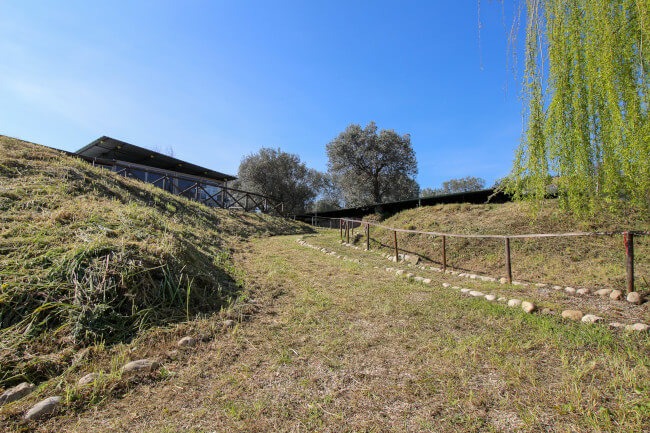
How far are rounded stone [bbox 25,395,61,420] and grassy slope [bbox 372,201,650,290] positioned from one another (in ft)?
20.6

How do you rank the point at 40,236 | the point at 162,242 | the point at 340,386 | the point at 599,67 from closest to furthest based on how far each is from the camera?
the point at 340,386, the point at 40,236, the point at 599,67, the point at 162,242

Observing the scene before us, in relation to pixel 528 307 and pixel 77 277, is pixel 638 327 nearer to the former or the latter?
pixel 528 307

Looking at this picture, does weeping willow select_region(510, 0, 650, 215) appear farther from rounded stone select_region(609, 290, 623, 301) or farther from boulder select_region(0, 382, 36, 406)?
boulder select_region(0, 382, 36, 406)

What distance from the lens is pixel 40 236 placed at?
10.6 ft

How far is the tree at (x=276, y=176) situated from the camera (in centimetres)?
2511

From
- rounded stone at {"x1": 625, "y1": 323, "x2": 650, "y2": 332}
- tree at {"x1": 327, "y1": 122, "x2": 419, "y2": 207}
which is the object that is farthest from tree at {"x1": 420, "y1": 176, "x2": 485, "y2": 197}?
rounded stone at {"x1": 625, "y1": 323, "x2": 650, "y2": 332}

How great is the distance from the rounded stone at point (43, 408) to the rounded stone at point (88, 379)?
138 mm

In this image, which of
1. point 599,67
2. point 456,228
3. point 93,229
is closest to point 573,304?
point 599,67

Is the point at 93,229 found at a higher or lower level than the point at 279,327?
higher

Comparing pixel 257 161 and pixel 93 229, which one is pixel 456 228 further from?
pixel 257 161

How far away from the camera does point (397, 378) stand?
2.10 meters

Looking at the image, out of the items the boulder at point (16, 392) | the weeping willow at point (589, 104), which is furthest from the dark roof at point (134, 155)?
→ the weeping willow at point (589, 104)

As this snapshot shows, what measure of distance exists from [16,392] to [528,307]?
4.60m

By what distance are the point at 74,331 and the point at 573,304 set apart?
17.8 feet
